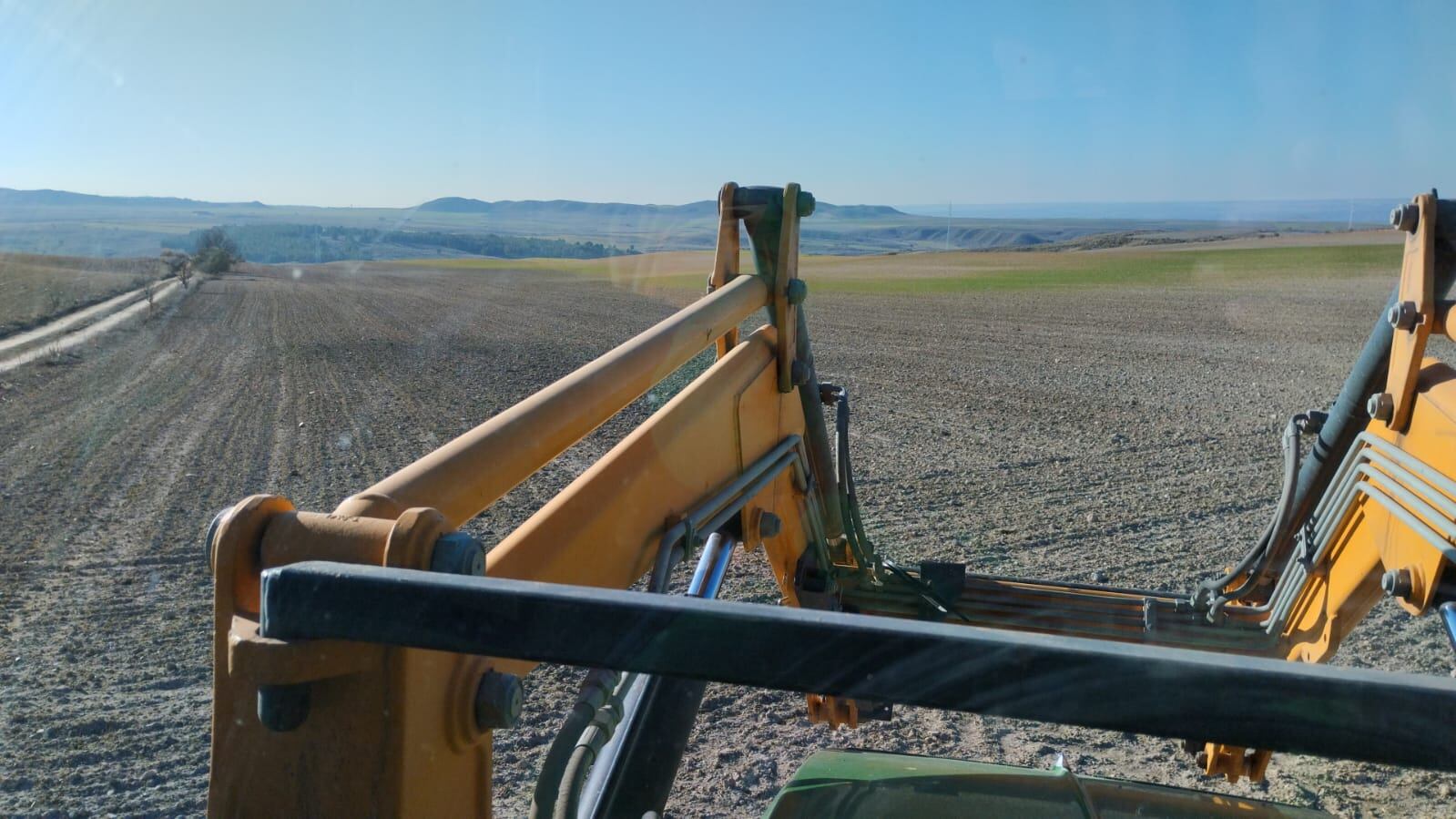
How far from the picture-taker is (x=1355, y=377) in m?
2.92

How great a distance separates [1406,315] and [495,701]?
238 cm

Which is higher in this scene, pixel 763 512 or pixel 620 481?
pixel 620 481

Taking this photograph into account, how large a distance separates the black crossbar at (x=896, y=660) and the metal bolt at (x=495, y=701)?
0.93ft

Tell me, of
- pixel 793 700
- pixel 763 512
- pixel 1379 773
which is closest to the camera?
pixel 763 512

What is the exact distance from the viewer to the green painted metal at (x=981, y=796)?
193cm

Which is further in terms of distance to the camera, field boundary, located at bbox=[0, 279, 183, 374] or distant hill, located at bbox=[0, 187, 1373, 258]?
distant hill, located at bbox=[0, 187, 1373, 258]

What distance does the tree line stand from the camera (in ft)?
208

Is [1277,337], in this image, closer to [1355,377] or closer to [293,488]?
[293,488]

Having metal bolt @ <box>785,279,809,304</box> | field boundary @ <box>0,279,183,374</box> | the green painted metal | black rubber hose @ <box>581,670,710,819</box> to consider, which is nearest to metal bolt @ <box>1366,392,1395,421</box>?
the green painted metal

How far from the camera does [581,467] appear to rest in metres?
9.54

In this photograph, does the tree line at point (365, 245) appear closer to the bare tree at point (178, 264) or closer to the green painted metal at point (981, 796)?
the bare tree at point (178, 264)

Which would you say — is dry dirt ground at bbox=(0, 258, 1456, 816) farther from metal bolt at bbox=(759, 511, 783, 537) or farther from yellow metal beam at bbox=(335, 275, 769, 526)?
yellow metal beam at bbox=(335, 275, 769, 526)

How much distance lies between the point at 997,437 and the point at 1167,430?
1.74m

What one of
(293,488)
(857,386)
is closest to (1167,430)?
(857,386)
